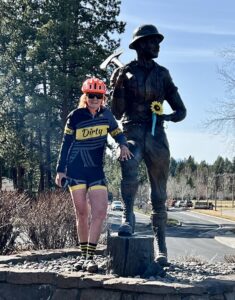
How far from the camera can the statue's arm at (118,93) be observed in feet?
18.9

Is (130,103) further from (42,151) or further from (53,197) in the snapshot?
(42,151)

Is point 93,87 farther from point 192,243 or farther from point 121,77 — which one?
point 192,243

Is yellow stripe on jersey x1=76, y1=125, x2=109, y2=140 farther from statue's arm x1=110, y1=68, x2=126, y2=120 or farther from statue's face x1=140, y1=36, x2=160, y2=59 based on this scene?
statue's face x1=140, y1=36, x2=160, y2=59

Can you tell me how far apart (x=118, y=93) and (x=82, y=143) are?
83cm

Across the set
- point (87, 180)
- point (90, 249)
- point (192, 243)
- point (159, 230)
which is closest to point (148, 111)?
point (87, 180)

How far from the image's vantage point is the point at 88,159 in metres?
5.27

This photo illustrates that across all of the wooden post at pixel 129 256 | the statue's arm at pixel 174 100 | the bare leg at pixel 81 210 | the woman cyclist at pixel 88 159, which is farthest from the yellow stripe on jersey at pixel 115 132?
the wooden post at pixel 129 256

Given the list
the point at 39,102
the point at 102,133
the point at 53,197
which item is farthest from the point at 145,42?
the point at 39,102

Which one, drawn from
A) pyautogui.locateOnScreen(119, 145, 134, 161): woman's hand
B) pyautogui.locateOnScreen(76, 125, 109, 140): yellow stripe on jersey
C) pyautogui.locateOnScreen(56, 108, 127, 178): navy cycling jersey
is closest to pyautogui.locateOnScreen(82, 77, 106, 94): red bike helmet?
pyautogui.locateOnScreen(56, 108, 127, 178): navy cycling jersey

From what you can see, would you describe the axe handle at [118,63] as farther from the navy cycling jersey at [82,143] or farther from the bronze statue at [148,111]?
the navy cycling jersey at [82,143]

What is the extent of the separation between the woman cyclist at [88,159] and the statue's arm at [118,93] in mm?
438

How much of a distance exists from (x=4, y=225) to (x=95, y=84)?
165 inches

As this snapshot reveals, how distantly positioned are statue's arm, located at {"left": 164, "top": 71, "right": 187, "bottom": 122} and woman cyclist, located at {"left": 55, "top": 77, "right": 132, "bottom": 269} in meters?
0.91

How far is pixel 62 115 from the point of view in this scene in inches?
1061
